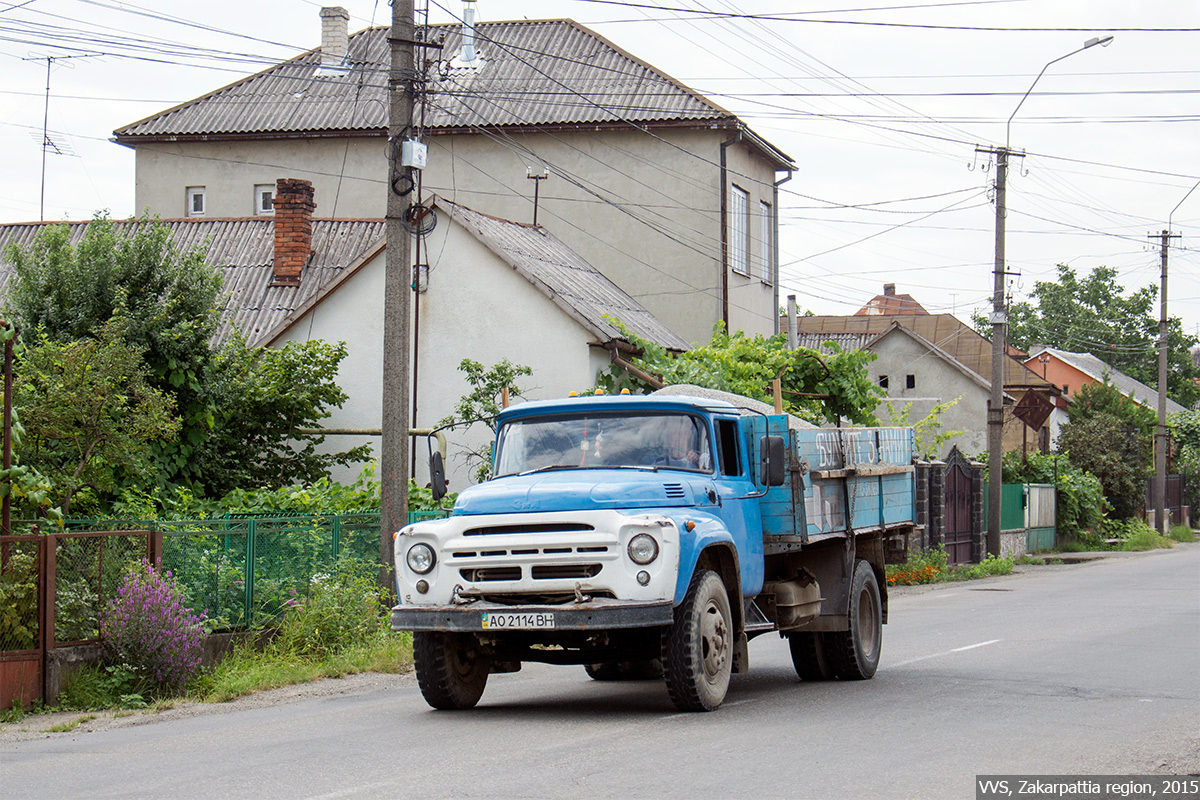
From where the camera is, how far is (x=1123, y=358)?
98375 mm

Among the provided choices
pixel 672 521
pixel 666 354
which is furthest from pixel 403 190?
pixel 666 354

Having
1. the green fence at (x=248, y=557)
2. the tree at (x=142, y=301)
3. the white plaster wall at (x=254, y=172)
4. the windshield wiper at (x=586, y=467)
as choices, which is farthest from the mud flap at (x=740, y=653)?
the white plaster wall at (x=254, y=172)

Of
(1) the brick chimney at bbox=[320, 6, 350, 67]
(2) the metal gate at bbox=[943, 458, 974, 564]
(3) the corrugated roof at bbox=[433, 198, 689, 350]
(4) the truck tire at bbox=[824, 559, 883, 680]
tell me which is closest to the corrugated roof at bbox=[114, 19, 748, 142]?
(1) the brick chimney at bbox=[320, 6, 350, 67]

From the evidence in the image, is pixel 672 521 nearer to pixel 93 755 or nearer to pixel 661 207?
pixel 93 755

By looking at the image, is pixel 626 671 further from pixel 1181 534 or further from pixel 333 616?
pixel 1181 534

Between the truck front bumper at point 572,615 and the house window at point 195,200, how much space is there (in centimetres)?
2577

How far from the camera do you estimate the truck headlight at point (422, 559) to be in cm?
957

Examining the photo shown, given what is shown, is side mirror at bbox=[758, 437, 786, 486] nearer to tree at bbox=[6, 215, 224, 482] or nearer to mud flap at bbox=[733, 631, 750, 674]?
mud flap at bbox=[733, 631, 750, 674]

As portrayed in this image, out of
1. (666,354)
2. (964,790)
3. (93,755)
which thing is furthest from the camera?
(666,354)

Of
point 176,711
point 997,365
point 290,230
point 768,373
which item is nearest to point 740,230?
point 997,365

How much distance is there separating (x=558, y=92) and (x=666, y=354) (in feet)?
33.5

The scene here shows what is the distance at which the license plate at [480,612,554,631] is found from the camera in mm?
9117

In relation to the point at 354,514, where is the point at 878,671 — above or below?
below

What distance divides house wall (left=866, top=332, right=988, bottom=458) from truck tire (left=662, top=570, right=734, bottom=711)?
4332 centimetres
